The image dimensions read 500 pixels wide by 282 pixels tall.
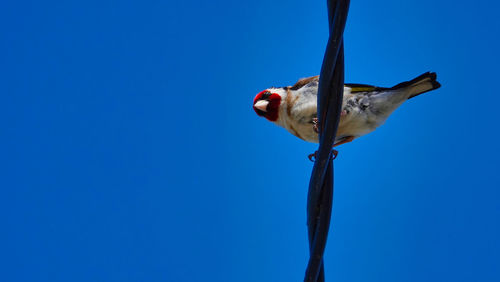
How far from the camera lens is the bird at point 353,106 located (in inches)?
184

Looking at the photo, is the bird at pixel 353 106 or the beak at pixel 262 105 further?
the beak at pixel 262 105

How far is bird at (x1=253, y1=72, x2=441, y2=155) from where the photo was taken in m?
4.68

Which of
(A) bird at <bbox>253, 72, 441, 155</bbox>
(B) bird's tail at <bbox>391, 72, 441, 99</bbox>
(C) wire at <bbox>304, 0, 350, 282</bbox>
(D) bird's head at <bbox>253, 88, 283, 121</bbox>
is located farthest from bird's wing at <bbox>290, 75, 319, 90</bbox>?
(C) wire at <bbox>304, 0, 350, 282</bbox>

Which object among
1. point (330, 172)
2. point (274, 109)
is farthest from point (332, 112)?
point (274, 109)

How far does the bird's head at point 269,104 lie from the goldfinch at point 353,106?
2.4 inches

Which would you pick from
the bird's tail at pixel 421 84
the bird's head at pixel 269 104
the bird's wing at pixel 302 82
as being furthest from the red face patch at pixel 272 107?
the bird's tail at pixel 421 84

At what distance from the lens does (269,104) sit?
5547 millimetres

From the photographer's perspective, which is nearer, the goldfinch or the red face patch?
the goldfinch

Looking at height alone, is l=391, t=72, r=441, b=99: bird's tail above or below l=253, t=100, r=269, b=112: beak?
below

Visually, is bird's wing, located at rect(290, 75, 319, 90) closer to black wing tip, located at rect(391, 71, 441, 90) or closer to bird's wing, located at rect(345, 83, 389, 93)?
bird's wing, located at rect(345, 83, 389, 93)

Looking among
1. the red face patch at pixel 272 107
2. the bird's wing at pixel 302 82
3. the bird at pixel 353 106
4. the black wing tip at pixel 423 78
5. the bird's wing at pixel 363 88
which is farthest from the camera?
the red face patch at pixel 272 107

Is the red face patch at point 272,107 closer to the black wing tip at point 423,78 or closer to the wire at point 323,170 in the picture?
the black wing tip at point 423,78

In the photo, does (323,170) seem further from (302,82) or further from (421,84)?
(302,82)

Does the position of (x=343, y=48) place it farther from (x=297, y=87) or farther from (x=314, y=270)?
(x=297, y=87)
